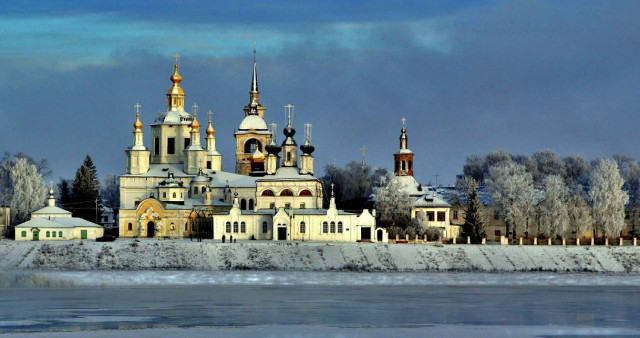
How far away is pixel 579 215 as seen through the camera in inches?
3716

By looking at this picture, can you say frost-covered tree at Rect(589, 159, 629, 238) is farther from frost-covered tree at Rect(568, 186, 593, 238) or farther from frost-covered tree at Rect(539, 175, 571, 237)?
frost-covered tree at Rect(539, 175, 571, 237)

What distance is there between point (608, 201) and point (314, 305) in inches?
1985

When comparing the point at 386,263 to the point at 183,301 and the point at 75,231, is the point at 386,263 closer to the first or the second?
the point at 75,231

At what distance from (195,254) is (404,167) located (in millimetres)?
32973

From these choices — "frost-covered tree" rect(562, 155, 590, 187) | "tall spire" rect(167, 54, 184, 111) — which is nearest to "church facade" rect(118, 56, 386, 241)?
"tall spire" rect(167, 54, 184, 111)

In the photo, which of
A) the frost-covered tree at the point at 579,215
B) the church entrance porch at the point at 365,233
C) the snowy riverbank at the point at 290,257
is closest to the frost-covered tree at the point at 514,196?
the frost-covered tree at the point at 579,215

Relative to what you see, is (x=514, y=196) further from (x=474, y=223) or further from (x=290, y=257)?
(x=290, y=257)

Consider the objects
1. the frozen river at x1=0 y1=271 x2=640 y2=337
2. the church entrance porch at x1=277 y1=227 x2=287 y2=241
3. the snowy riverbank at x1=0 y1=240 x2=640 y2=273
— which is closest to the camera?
the frozen river at x1=0 y1=271 x2=640 y2=337

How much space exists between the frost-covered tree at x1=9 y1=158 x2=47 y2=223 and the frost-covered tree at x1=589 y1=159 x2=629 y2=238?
41674 millimetres

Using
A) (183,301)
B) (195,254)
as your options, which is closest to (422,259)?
Result: (195,254)

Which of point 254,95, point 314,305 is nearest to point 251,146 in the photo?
point 254,95

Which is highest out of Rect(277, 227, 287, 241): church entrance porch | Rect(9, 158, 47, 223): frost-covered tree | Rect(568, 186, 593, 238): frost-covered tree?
Rect(9, 158, 47, 223): frost-covered tree

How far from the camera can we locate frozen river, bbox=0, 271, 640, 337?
41375 mm

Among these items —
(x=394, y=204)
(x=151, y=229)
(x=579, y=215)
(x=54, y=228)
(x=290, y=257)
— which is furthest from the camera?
(x=394, y=204)
